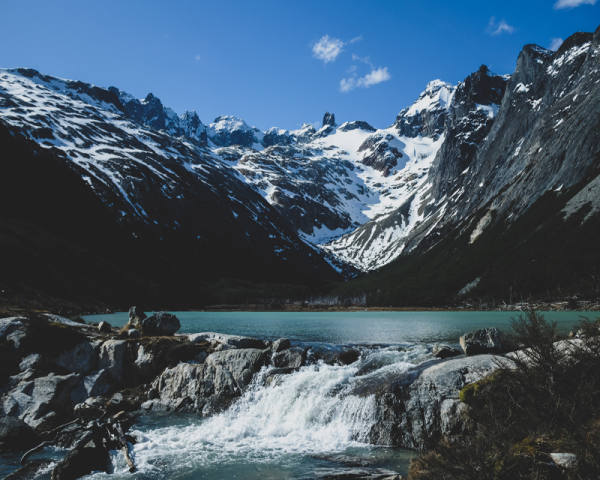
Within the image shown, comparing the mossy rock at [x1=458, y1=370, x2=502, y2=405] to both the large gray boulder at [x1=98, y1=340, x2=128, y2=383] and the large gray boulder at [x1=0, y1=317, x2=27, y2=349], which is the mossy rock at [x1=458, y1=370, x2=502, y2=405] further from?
the large gray boulder at [x1=0, y1=317, x2=27, y2=349]

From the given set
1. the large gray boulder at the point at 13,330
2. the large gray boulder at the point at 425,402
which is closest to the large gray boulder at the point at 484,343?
the large gray boulder at the point at 425,402

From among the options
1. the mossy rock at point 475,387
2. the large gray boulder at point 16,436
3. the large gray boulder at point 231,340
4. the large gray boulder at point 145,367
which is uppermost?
the mossy rock at point 475,387

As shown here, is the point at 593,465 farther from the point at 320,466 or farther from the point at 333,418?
the point at 333,418

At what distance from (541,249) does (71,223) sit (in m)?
235

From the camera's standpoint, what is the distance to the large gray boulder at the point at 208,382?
3066cm

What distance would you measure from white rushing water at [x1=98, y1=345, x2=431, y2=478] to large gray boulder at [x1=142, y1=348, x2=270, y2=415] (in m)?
1.34

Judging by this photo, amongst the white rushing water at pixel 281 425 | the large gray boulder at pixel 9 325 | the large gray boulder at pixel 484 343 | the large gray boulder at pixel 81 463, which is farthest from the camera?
the large gray boulder at pixel 9 325

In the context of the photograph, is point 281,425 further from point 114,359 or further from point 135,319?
point 135,319

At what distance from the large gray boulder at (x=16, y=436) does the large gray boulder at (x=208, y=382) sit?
868 centimetres

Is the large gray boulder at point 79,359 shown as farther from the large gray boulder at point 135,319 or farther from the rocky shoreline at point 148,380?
the large gray boulder at point 135,319

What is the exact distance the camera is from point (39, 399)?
27.7 meters

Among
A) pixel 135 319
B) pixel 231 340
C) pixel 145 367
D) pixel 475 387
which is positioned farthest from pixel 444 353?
pixel 135 319

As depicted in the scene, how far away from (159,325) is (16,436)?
61.4 feet

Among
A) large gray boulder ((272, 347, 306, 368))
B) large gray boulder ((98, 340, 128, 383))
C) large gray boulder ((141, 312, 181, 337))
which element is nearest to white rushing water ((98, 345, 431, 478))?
large gray boulder ((272, 347, 306, 368))
